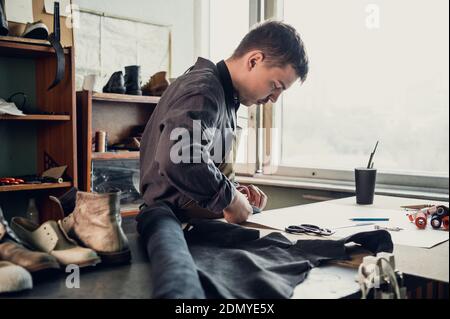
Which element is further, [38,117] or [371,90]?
[371,90]

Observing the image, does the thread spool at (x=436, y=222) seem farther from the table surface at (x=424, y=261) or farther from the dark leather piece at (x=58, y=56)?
the dark leather piece at (x=58, y=56)

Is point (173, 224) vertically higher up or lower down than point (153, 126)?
lower down

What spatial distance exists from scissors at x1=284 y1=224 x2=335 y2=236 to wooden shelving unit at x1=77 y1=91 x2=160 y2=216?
1.54 metres

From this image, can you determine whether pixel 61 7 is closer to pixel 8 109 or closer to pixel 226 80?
pixel 8 109

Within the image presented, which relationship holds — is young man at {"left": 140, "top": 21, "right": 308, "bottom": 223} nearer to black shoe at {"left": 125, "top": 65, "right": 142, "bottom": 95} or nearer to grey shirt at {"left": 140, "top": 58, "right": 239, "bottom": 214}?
grey shirt at {"left": 140, "top": 58, "right": 239, "bottom": 214}

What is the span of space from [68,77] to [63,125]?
0.26 m

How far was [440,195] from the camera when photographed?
2410mm

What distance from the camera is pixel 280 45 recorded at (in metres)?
1.63

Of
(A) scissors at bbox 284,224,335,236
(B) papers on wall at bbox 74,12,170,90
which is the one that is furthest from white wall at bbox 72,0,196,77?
(A) scissors at bbox 284,224,335,236

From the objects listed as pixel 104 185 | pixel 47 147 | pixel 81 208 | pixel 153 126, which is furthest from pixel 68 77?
pixel 81 208

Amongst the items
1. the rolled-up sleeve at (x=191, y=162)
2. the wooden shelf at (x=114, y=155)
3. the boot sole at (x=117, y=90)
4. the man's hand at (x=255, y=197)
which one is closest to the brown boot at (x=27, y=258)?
the rolled-up sleeve at (x=191, y=162)

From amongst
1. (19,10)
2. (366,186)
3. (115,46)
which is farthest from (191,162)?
(115,46)

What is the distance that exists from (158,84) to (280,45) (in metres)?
1.49
